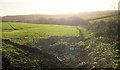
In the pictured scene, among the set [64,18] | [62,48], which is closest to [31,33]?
[62,48]

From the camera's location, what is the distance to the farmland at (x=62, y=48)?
109 ft

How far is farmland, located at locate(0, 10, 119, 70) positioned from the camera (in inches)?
1303

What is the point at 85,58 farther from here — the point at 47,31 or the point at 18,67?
the point at 47,31

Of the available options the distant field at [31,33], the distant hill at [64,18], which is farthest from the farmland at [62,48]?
the distant hill at [64,18]

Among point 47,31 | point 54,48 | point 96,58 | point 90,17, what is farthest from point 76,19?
point 96,58

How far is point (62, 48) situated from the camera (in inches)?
1567

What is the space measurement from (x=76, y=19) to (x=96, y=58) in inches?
1139

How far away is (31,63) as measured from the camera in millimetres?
33219

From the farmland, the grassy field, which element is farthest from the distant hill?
the farmland

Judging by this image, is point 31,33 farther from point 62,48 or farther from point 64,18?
point 64,18

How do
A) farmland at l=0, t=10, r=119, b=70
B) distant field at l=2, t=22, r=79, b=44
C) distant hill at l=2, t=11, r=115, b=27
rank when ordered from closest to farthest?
1. farmland at l=0, t=10, r=119, b=70
2. distant field at l=2, t=22, r=79, b=44
3. distant hill at l=2, t=11, r=115, b=27

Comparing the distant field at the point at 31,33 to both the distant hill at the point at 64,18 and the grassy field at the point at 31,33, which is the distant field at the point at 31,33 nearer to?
the grassy field at the point at 31,33

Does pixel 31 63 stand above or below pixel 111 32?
below

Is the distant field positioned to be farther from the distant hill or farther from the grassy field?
the distant hill
